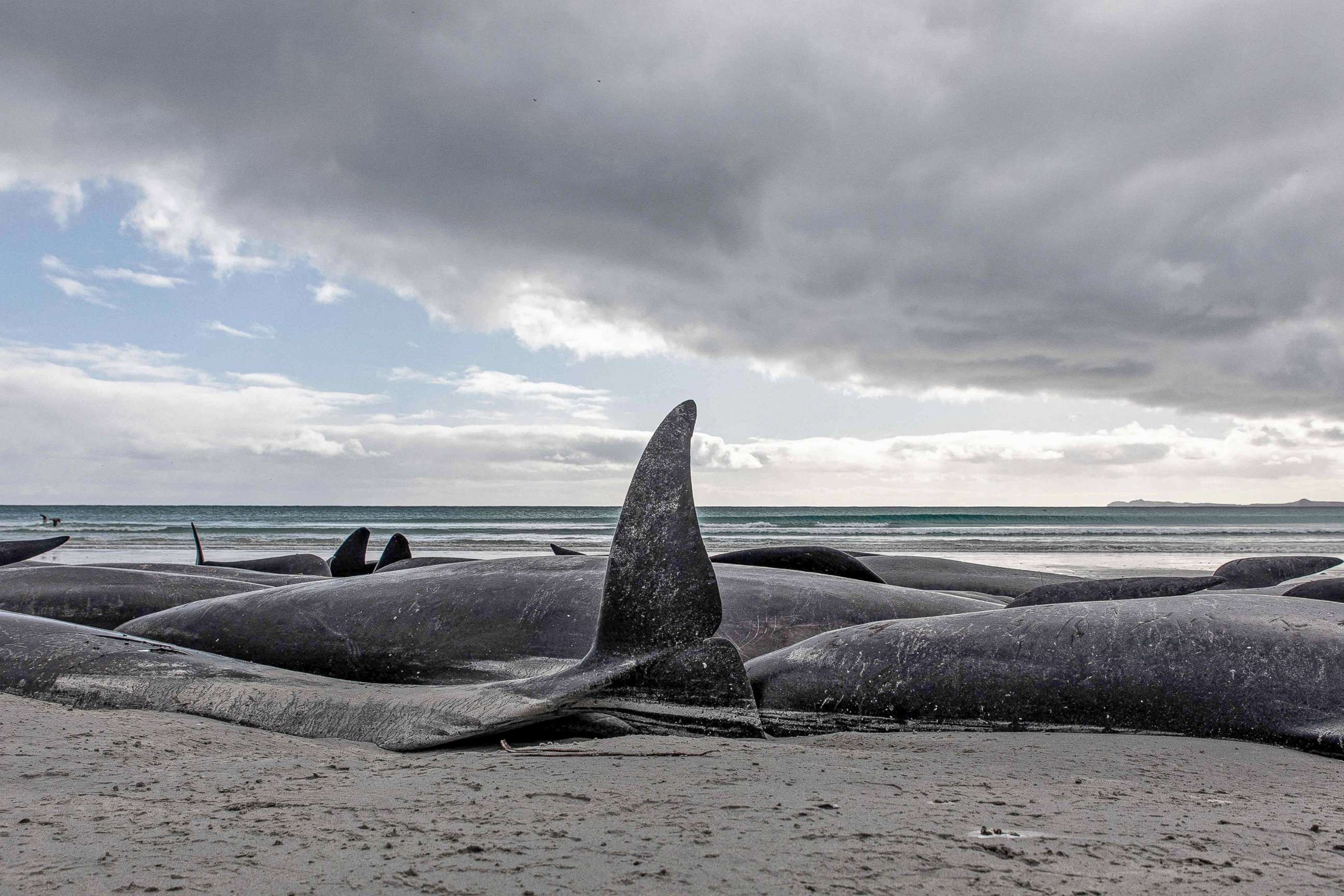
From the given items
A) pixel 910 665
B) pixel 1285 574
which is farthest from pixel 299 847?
pixel 1285 574

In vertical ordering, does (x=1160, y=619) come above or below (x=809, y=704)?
above

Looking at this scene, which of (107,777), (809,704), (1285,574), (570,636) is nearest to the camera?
(107,777)

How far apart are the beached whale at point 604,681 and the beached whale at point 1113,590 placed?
2.59 m

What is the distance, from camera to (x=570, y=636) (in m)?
4.81

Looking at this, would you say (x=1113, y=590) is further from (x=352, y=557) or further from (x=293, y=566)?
(x=293, y=566)

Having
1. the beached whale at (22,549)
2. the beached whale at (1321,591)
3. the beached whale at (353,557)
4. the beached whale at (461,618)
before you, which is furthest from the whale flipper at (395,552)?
the beached whale at (1321,591)

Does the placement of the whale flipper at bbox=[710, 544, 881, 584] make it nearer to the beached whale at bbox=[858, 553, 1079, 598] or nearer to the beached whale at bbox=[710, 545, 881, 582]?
the beached whale at bbox=[710, 545, 881, 582]

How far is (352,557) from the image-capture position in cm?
977

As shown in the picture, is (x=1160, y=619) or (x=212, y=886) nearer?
(x=212, y=886)

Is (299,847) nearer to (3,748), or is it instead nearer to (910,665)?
(3,748)

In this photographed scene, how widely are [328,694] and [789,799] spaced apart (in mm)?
2390

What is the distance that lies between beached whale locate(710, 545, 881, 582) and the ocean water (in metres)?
12.5

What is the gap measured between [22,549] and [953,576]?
9053 millimetres

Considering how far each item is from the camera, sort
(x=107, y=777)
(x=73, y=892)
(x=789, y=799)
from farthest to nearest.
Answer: (x=107, y=777)
(x=789, y=799)
(x=73, y=892)
